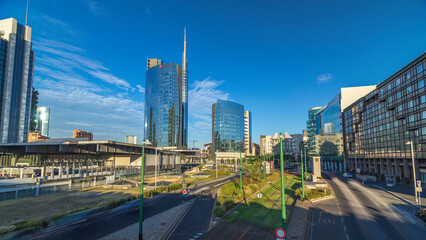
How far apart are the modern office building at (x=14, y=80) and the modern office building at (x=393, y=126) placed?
15092 cm

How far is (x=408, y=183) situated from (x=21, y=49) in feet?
554

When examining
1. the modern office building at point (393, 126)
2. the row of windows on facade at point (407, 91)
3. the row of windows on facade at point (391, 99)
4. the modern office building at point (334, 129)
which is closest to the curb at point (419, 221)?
the modern office building at point (393, 126)

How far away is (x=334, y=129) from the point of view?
118 metres

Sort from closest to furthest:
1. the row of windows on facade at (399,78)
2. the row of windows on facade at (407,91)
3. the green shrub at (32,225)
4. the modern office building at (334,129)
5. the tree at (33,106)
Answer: the green shrub at (32,225) → the row of windows on facade at (407,91) → the row of windows on facade at (399,78) → the modern office building at (334,129) → the tree at (33,106)

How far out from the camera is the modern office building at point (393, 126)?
2121 inches

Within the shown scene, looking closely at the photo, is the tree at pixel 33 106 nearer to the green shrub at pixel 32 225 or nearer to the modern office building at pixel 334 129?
the green shrub at pixel 32 225

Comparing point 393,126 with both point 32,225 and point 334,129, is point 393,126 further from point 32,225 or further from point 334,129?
point 32,225

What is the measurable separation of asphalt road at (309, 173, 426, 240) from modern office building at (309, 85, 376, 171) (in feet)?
258

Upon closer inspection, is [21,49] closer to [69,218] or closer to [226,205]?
[69,218]

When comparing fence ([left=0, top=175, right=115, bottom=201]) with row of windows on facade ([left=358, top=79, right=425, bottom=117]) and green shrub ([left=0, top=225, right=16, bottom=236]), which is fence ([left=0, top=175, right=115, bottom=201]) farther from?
row of windows on facade ([left=358, top=79, right=425, bottom=117])

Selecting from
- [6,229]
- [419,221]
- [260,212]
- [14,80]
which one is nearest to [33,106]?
[14,80]

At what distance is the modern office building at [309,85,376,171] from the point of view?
105 meters

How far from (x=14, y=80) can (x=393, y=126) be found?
15856 cm

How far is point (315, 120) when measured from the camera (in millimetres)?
168625
